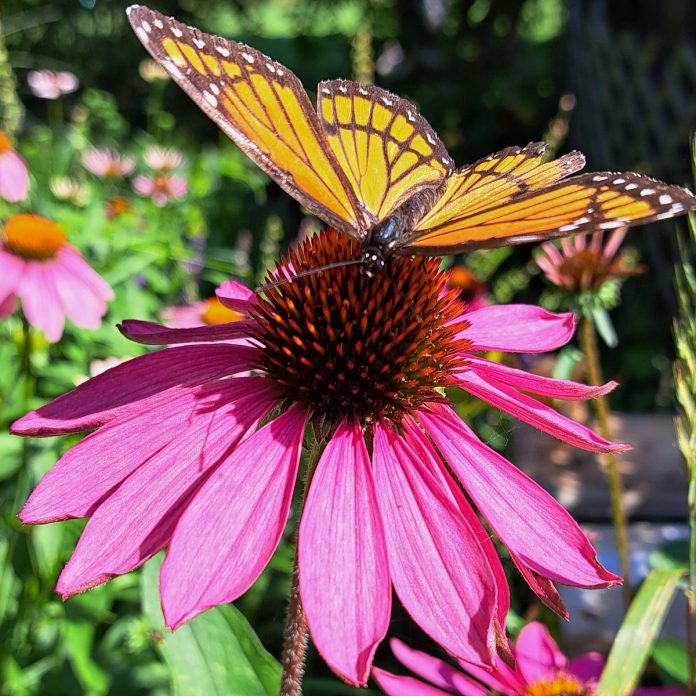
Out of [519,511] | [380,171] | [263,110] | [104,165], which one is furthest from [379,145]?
[104,165]

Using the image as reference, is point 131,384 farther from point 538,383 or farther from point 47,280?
point 47,280

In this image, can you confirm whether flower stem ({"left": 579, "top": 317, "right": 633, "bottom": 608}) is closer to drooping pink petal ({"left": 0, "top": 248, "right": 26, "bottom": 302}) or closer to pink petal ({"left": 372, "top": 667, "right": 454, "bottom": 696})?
pink petal ({"left": 372, "top": 667, "right": 454, "bottom": 696})

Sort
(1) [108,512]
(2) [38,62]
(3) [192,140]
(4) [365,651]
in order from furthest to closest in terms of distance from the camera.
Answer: (3) [192,140], (2) [38,62], (1) [108,512], (4) [365,651]

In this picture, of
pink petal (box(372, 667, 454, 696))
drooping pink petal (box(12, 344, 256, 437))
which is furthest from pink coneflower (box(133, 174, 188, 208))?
pink petal (box(372, 667, 454, 696))

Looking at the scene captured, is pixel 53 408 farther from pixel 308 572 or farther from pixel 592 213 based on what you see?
pixel 592 213

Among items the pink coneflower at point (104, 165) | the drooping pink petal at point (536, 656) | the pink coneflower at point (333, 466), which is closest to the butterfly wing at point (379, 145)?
the pink coneflower at point (333, 466)

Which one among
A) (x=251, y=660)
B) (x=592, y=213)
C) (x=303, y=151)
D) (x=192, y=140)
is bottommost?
(x=251, y=660)

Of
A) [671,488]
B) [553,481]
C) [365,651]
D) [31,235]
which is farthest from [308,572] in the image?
[671,488]
